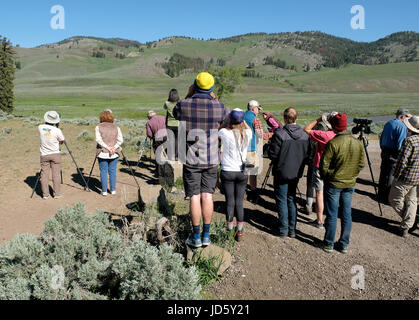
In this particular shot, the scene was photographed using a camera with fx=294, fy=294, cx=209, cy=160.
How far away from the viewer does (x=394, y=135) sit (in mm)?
7195

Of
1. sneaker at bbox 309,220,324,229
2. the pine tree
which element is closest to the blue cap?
sneaker at bbox 309,220,324,229

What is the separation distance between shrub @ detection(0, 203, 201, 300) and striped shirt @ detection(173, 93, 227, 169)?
1.34 metres

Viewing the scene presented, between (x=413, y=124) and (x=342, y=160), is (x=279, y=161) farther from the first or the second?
(x=413, y=124)

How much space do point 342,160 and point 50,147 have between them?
23.8 feet

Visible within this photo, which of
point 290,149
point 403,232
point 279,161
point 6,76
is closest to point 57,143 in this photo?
point 279,161

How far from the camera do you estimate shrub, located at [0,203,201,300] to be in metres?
3.54

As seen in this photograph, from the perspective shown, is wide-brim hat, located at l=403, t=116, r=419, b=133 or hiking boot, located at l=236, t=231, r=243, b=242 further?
wide-brim hat, located at l=403, t=116, r=419, b=133

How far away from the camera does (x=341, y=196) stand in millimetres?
5227

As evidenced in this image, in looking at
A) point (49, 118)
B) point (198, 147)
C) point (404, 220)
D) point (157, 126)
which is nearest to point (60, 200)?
point (49, 118)

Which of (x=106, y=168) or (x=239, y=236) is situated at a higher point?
(x=106, y=168)

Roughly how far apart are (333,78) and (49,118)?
209 meters

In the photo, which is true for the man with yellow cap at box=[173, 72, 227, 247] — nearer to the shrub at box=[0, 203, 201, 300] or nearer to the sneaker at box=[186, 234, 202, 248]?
the sneaker at box=[186, 234, 202, 248]

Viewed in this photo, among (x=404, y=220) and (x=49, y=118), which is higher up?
(x=49, y=118)
